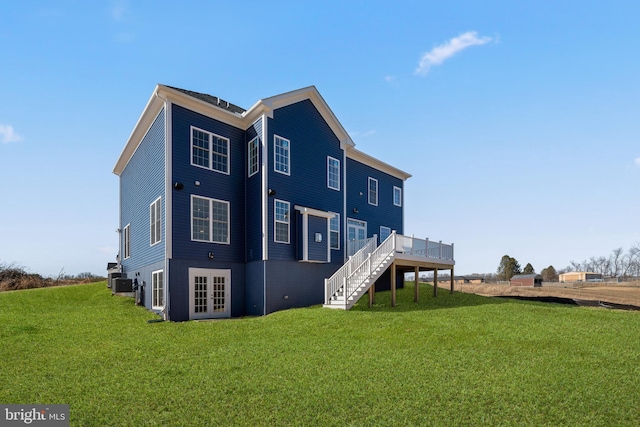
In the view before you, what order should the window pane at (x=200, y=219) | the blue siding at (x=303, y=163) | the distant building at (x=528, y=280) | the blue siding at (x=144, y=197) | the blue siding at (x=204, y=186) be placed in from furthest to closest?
the distant building at (x=528, y=280) < the blue siding at (x=303, y=163) < the blue siding at (x=144, y=197) < the window pane at (x=200, y=219) < the blue siding at (x=204, y=186)

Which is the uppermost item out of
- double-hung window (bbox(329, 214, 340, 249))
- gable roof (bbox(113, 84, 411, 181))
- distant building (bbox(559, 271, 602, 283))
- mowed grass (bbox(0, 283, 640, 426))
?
gable roof (bbox(113, 84, 411, 181))

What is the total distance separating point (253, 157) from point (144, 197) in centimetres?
552

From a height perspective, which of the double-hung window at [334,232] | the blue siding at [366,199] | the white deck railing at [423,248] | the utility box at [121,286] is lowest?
the utility box at [121,286]

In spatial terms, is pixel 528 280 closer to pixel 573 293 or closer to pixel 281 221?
pixel 573 293

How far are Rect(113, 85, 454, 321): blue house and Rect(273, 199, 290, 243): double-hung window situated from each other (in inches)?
1.7

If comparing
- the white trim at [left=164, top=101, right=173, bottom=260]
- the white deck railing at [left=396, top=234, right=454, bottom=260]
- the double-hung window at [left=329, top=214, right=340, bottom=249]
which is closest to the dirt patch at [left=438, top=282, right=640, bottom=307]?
the white deck railing at [left=396, top=234, right=454, bottom=260]

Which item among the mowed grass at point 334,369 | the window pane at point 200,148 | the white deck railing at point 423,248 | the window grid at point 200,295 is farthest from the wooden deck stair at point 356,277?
the window pane at point 200,148

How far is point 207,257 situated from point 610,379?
1257 cm

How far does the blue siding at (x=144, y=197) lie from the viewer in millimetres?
15333

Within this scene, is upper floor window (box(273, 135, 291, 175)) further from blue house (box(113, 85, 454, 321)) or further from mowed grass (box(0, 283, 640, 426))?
mowed grass (box(0, 283, 640, 426))

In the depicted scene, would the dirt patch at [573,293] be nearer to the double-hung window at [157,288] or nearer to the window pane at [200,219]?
the window pane at [200,219]

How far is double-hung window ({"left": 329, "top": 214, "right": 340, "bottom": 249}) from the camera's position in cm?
1884

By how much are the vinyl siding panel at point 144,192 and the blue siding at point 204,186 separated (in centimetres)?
62

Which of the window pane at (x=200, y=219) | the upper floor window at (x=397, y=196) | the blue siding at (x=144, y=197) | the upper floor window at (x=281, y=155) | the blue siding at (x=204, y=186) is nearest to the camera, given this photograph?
the blue siding at (x=204, y=186)
